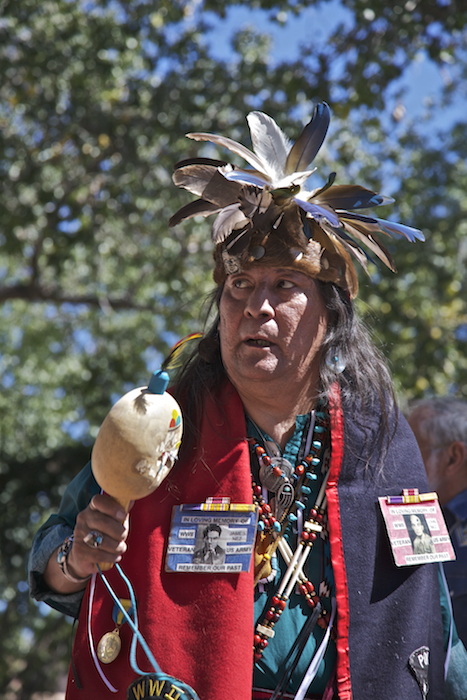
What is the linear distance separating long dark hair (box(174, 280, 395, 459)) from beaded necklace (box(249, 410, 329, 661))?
0.17 m

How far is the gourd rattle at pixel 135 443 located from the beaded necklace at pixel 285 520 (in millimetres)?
510

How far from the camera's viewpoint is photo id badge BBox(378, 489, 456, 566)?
1.94 m

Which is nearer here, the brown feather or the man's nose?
the man's nose

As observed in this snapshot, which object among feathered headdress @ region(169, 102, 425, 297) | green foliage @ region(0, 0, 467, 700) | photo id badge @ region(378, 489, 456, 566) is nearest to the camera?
photo id badge @ region(378, 489, 456, 566)

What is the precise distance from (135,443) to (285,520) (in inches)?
26.4

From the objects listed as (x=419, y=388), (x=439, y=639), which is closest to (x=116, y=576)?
(x=439, y=639)

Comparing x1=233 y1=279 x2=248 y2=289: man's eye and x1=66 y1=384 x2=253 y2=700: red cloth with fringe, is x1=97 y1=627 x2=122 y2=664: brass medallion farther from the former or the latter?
x1=233 y1=279 x2=248 y2=289: man's eye

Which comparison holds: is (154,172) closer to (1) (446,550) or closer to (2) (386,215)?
(2) (386,215)

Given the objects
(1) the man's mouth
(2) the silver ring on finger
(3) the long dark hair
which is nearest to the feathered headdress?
(3) the long dark hair

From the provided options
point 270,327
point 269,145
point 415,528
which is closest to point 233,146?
point 269,145

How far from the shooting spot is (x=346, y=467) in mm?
2002

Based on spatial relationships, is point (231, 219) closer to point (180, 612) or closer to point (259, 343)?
point (259, 343)

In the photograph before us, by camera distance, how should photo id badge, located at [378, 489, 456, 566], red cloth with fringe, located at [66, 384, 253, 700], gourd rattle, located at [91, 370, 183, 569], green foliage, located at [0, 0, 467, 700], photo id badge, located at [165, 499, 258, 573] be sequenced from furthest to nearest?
green foliage, located at [0, 0, 467, 700], photo id badge, located at [378, 489, 456, 566], photo id badge, located at [165, 499, 258, 573], red cloth with fringe, located at [66, 384, 253, 700], gourd rattle, located at [91, 370, 183, 569]

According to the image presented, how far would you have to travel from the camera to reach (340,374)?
7.15 feet
